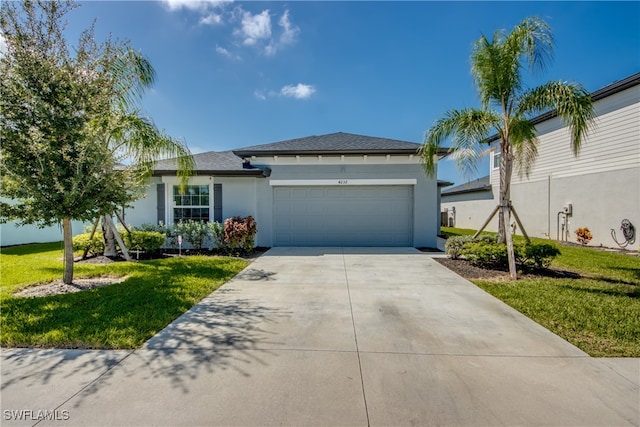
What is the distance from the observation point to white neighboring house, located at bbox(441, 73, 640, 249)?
34.2ft

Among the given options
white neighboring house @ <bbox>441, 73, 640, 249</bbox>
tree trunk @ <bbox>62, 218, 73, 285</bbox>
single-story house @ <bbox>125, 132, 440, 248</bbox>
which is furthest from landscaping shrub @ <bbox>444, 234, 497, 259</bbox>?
tree trunk @ <bbox>62, 218, 73, 285</bbox>

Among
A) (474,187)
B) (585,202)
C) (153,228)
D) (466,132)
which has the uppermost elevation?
(466,132)

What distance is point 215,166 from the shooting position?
1123 cm

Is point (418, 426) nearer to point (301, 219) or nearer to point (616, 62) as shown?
point (301, 219)

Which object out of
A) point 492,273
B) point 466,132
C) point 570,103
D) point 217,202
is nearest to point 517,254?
point 492,273

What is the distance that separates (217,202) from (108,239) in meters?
3.55

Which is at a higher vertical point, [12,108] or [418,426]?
[12,108]

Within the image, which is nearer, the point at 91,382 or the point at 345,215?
the point at 91,382

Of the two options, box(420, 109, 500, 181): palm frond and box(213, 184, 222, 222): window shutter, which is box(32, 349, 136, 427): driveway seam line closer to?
box(420, 109, 500, 181): palm frond

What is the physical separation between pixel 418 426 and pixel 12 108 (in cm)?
737

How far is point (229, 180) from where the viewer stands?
10961 mm

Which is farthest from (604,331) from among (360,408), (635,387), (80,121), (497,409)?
(80,121)

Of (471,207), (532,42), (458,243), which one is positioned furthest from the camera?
(471,207)

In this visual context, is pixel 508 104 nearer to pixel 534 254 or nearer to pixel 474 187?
pixel 534 254
